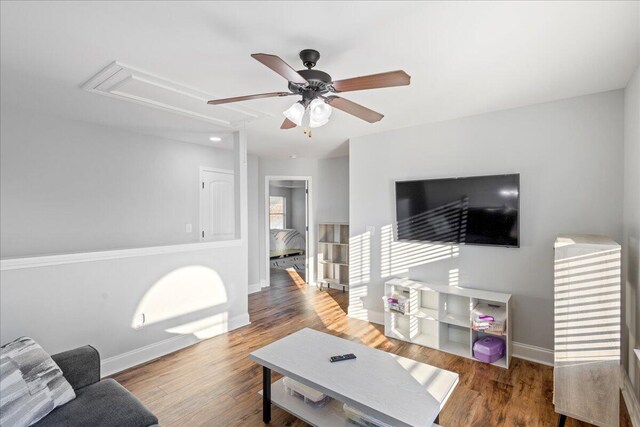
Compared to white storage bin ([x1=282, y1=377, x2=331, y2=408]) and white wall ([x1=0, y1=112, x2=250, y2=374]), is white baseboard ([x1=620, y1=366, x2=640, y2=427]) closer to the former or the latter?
white storage bin ([x1=282, y1=377, x2=331, y2=408])

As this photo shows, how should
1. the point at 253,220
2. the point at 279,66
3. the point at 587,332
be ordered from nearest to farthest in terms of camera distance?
the point at 279,66 → the point at 587,332 → the point at 253,220

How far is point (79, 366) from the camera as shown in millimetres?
1874

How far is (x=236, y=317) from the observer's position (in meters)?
3.89

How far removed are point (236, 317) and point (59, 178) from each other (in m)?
2.44

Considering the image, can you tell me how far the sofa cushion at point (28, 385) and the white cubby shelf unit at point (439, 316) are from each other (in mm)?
2874

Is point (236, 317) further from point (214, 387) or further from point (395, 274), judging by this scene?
point (395, 274)

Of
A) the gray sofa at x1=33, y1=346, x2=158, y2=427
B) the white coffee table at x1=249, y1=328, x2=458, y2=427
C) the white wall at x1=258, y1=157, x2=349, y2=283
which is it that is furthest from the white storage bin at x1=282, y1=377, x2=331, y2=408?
the white wall at x1=258, y1=157, x2=349, y2=283

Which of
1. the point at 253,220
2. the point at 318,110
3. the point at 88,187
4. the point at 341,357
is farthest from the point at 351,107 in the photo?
the point at 253,220

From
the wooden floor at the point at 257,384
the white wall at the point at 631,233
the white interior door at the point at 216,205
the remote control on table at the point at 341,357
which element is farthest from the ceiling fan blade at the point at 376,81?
the white interior door at the point at 216,205

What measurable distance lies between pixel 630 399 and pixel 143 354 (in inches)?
156

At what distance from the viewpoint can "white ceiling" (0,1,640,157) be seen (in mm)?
1590

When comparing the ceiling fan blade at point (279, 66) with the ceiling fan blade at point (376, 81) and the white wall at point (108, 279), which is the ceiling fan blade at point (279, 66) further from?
the white wall at point (108, 279)

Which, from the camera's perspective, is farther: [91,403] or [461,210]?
[461,210]

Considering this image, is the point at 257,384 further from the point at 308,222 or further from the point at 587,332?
the point at 308,222
